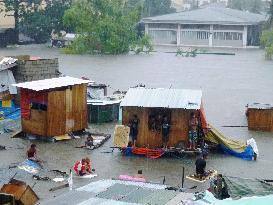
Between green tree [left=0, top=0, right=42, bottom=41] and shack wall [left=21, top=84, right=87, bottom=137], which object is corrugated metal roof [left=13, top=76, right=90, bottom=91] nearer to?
shack wall [left=21, top=84, right=87, bottom=137]

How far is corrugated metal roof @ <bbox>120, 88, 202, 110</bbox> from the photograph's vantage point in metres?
19.8

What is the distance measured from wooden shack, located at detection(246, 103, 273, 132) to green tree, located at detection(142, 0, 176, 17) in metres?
70.0

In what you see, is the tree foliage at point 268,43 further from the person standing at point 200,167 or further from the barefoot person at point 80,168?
the barefoot person at point 80,168

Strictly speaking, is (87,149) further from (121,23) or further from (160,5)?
(160,5)

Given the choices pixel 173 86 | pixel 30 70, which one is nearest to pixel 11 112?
pixel 30 70

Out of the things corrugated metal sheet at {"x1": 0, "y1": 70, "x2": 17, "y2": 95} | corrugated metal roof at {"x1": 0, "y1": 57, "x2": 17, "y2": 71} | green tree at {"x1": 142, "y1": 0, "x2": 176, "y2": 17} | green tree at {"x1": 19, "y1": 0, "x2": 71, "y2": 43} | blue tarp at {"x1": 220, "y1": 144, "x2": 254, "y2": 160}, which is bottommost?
blue tarp at {"x1": 220, "y1": 144, "x2": 254, "y2": 160}

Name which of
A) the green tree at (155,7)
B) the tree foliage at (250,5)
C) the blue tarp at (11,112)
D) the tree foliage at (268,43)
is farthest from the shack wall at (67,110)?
the tree foliage at (250,5)

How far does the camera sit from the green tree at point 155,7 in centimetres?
9406

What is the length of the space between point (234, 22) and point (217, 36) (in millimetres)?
3129

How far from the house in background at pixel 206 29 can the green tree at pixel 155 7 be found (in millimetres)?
18033

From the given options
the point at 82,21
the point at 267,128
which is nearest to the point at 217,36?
the point at 82,21

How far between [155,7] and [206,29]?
24.1 meters

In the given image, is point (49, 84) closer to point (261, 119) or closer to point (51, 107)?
point (51, 107)

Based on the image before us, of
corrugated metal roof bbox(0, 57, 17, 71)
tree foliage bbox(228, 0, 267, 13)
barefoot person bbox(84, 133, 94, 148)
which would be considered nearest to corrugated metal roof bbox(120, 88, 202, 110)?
barefoot person bbox(84, 133, 94, 148)
